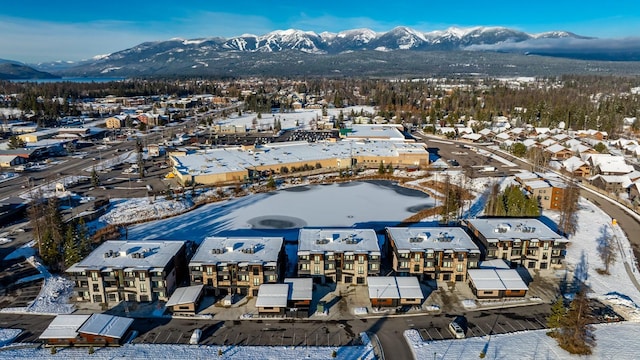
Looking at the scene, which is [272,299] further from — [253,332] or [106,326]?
[106,326]

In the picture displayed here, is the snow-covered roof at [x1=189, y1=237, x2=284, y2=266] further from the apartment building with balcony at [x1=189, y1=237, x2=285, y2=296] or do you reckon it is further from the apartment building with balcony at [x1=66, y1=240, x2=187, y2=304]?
the apartment building with balcony at [x1=66, y1=240, x2=187, y2=304]

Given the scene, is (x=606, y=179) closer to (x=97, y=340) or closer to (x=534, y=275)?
(x=534, y=275)

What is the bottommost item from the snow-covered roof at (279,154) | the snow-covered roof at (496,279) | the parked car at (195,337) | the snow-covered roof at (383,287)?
the parked car at (195,337)

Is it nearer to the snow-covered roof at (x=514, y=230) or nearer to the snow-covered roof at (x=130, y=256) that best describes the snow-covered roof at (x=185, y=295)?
the snow-covered roof at (x=130, y=256)

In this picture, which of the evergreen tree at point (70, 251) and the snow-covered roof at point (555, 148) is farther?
the snow-covered roof at point (555, 148)

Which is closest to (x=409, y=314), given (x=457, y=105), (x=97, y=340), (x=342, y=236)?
(x=342, y=236)

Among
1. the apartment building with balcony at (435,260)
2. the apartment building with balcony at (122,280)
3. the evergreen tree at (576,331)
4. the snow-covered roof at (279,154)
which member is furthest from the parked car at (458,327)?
the snow-covered roof at (279,154)

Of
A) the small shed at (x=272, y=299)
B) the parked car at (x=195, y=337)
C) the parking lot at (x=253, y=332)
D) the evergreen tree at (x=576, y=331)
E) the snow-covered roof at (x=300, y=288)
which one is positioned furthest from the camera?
the snow-covered roof at (x=300, y=288)
